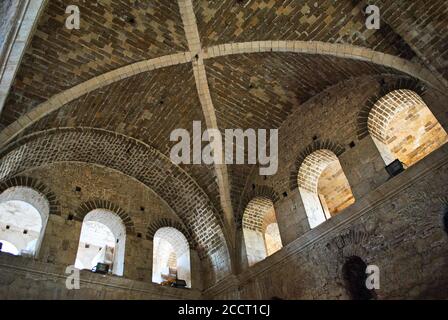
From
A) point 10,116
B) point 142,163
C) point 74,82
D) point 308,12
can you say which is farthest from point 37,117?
point 308,12

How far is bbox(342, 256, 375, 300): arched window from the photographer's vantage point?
675 centimetres

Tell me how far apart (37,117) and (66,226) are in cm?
251

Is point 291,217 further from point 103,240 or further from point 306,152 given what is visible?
point 103,240

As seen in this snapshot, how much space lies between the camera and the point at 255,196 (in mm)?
9734

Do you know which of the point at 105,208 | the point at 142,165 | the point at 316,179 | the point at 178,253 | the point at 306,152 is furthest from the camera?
the point at 178,253

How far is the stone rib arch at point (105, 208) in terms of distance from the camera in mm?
8815

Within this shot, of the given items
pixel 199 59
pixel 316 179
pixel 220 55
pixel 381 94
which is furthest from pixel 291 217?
pixel 199 59

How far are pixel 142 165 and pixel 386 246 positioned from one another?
20.5 feet

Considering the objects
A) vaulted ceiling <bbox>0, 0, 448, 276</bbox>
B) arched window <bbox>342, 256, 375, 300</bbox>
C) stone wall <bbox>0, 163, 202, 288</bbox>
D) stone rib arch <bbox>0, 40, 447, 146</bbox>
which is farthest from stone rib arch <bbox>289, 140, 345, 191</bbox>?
stone wall <bbox>0, 163, 202, 288</bbox>

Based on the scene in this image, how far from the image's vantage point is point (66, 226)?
27.7ft

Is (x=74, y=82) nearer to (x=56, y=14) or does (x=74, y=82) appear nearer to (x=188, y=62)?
(x=56, y=14)

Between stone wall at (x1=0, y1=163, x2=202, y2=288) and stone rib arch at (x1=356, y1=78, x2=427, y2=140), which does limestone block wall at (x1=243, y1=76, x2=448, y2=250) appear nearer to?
stone rib arch at (x1=356, y1=78, x2=427, y2=140)

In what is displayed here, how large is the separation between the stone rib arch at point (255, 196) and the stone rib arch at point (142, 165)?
1.86 ft

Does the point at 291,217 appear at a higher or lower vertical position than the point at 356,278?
higher
